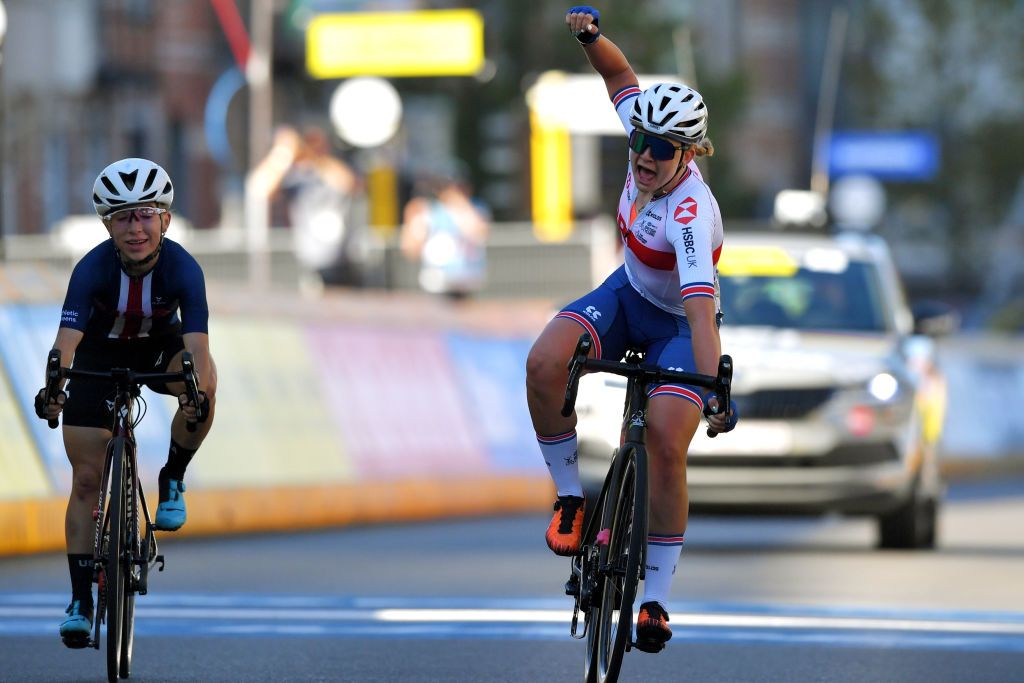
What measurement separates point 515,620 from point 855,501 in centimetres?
447

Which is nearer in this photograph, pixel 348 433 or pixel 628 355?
pixel 628 355

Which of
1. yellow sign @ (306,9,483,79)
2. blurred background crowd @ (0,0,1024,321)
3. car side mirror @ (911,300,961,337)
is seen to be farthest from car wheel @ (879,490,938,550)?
yellow sign @ (306,9,483,79)

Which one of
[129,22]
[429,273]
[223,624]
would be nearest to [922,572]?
[223,624]

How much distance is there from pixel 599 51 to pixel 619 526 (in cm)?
177

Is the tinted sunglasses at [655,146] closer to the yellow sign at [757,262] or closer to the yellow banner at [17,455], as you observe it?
the yellow banner at [17,455]

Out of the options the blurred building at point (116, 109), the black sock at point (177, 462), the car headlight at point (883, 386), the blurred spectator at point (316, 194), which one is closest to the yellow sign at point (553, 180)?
the blurred building at point (116, 109)

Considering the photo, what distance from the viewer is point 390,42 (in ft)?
130

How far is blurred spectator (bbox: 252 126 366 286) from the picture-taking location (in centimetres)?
2534

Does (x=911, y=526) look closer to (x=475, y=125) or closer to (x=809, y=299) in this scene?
(x=809, y=299)

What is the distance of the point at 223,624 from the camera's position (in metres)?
11.0

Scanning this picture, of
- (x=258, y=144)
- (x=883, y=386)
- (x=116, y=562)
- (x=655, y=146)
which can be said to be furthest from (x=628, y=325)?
(x=258, y=144)

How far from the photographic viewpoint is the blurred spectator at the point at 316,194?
83.1 feet

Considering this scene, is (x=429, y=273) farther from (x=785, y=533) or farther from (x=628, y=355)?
(x=628, y=355)

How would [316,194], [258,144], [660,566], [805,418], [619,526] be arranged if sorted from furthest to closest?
1. [258,144]
2. [316,194]
3. [805,418]
4. [660,566]
5. [619,526]
